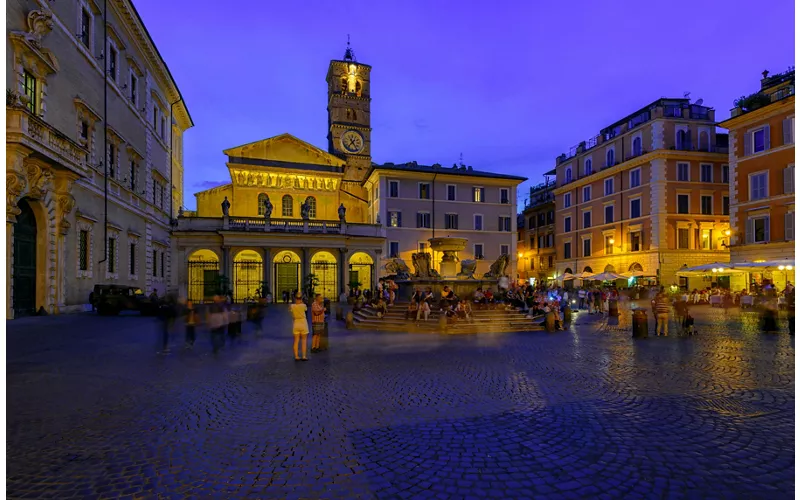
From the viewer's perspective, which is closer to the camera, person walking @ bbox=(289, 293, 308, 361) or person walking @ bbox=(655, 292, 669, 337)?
person walking @ bbox=(289, 293, 308, 361)

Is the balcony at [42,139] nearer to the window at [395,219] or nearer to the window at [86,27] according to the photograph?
the window at [86,27]

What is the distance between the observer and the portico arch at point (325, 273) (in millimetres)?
38531

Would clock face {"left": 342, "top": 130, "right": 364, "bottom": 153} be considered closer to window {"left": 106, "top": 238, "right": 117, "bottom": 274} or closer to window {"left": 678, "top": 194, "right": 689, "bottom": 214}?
window {"left": 678, "top": 194, "right": 689, "bottom": 214}

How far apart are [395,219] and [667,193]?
24.4 meters

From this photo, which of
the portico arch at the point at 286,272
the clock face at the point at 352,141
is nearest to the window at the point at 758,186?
the portico arch at the point at 286,272

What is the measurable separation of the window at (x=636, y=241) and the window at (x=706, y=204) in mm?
5545

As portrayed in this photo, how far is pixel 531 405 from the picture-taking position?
21.0 feet

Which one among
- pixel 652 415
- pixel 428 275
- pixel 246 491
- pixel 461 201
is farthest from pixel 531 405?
pixel 461 201

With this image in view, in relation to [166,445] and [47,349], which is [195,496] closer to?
[166,445]

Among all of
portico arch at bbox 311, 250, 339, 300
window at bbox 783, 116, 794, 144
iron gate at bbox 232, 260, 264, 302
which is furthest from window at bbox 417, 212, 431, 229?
window at bbox 783, 116, 794, 144

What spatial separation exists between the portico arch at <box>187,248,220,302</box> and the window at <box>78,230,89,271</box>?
14322 millimetres

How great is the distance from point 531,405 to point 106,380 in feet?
23.4

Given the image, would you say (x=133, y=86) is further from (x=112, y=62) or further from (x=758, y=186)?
(x=758, y=186)

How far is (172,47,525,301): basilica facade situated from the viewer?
→ 36219 mm
